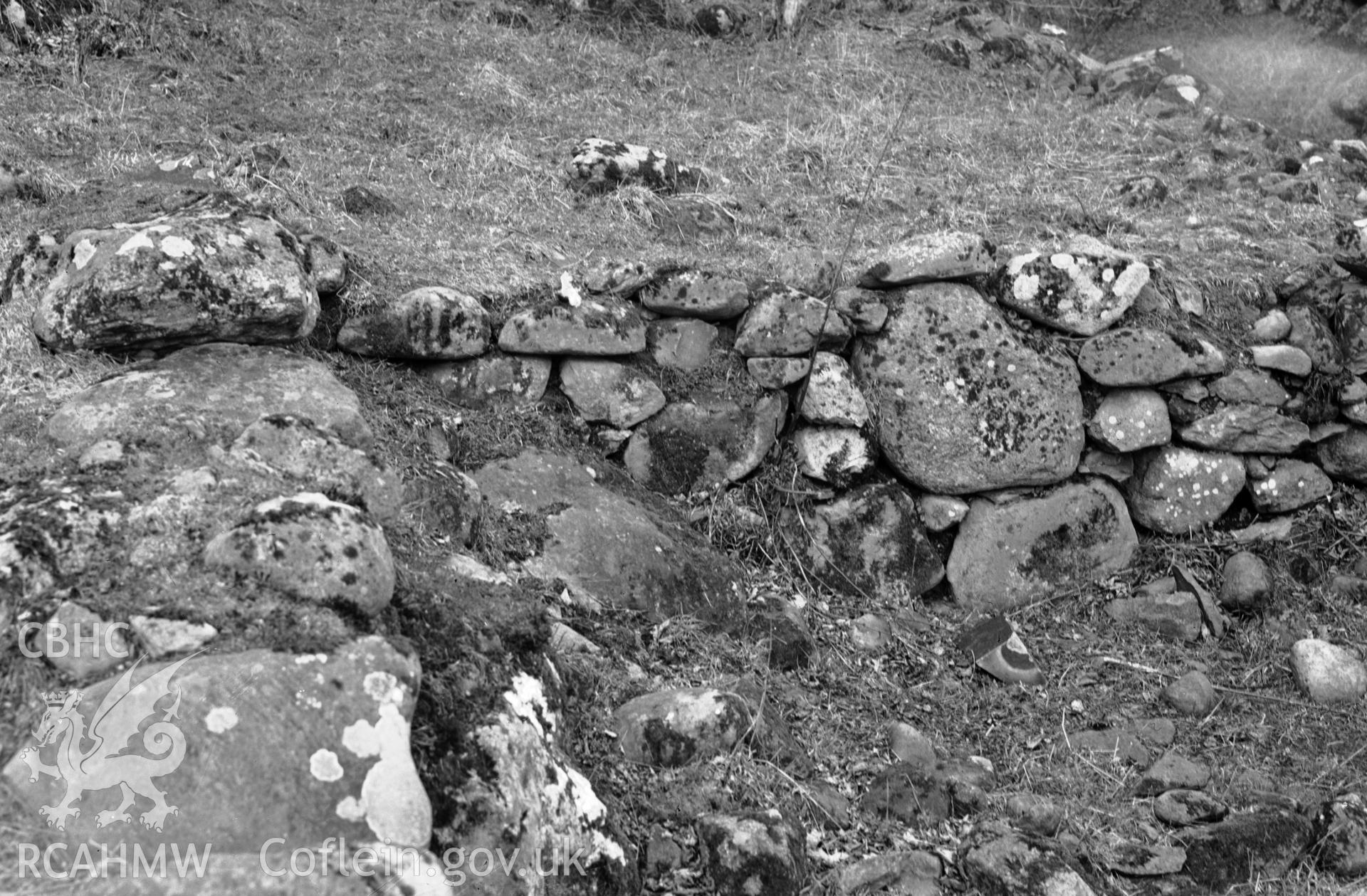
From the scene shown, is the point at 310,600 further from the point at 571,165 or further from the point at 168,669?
the point at 571,165

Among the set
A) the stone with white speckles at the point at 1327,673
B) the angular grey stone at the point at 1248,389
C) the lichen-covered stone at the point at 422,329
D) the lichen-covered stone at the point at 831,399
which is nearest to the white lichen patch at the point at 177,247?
the lichen-covered stone at the point at 422,329

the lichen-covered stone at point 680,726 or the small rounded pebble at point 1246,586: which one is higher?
the lichen-covered stone at point 680,726

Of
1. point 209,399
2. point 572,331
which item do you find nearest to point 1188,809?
point 572,331

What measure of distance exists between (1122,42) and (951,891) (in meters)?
8.57

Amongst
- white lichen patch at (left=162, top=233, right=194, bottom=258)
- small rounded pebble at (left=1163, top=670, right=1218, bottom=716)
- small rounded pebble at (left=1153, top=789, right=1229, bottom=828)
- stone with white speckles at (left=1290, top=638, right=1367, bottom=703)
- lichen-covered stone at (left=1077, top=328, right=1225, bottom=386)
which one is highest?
white lichen patch at (left=162, top=233, right=194, bottom=258)

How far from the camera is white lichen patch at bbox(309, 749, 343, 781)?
2.30m

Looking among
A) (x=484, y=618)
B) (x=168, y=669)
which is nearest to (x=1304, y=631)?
(x=484, y=618)

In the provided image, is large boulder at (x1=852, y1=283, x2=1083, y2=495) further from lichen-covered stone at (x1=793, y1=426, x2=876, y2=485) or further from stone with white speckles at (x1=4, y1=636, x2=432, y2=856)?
stone with white speckles at (x1=4, y1=636, x2=432, y2=856)

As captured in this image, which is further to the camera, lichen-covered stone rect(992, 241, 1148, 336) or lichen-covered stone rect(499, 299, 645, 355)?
lichen-covered stone rect(992, 241, 1148, 336)

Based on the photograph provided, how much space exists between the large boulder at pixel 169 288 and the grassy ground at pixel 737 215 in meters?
0.15

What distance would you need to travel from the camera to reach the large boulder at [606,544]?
407 cm

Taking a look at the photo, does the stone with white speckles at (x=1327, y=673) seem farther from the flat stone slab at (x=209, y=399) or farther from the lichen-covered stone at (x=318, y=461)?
the flat stone slab at (x=209, y=399)

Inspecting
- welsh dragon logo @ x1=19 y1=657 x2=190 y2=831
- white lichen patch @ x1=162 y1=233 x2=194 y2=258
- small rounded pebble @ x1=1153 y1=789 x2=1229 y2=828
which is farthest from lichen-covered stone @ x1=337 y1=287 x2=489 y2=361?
small rounded pebble @ x1=1153 y1=789 x2=1229 y2=828

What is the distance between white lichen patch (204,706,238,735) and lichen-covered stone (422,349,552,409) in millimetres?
2337
